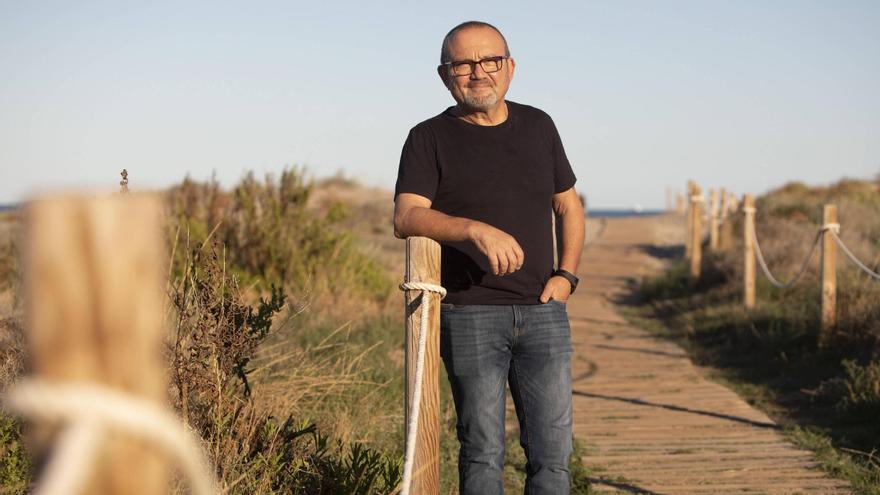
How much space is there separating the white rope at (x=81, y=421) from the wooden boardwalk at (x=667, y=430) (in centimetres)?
459

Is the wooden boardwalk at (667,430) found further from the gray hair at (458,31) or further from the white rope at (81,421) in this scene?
the white rope at (81,421)

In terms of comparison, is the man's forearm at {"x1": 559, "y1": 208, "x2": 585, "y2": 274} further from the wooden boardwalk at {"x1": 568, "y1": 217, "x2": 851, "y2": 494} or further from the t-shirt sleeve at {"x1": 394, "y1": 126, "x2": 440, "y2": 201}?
the wooden boardwalk at {"x1": 568, "y1": 217, "x2": 851, "y2": 494}

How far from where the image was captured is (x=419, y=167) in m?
3.59

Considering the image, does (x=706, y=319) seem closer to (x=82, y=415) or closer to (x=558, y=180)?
(x=558, y=180)

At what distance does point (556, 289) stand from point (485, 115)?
657 millimetres

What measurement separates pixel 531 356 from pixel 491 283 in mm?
284

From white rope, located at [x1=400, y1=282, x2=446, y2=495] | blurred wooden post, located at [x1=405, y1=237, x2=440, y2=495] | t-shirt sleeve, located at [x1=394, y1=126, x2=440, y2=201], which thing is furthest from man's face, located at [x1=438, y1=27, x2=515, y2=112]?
white rope, located at [x1=400, y1=282, x2=446, y2=495]

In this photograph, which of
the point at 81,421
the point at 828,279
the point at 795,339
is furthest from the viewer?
the point at 795,339

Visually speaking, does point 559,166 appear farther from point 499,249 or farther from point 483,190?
point 499,249

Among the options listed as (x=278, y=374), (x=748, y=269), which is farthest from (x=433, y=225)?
(x=748, y=269)

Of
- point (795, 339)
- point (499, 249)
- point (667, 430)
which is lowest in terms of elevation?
point (667, 430)

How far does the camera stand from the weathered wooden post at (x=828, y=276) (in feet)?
30.0

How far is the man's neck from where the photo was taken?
3.70 meters

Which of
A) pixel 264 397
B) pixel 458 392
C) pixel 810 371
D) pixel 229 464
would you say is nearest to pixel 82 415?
pixel 458 392
